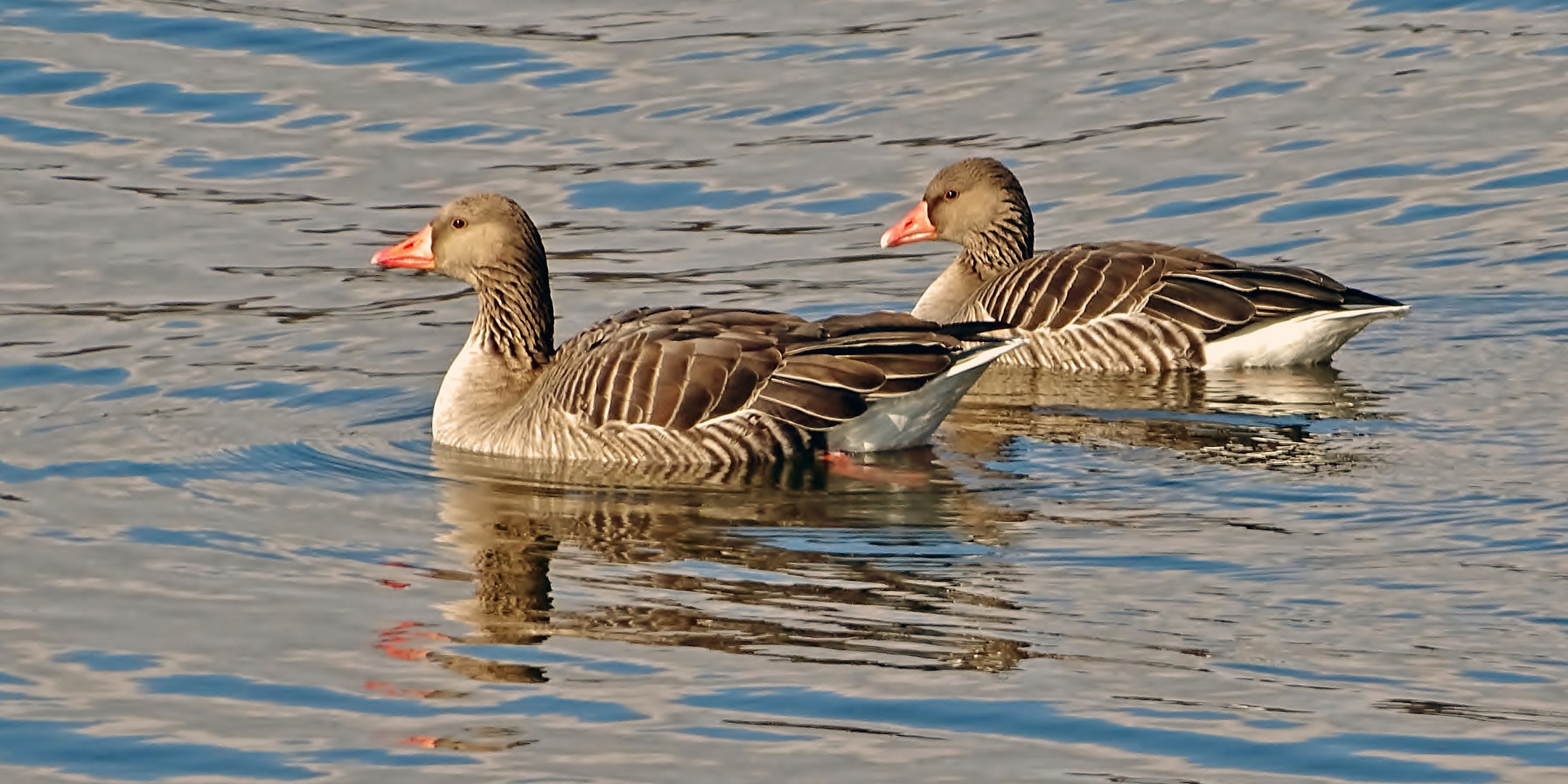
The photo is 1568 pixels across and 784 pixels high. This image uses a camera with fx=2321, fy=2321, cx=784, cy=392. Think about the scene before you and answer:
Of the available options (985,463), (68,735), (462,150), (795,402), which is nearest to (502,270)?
(795,402)

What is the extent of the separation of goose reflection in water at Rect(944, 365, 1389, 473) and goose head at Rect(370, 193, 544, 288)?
2711mm

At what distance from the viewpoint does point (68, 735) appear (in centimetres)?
840

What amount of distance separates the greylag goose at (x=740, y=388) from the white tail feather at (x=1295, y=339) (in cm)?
303

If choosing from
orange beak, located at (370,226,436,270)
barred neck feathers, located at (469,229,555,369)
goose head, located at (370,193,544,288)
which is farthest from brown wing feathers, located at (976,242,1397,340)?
orange beak, located at (370,226,436,270)

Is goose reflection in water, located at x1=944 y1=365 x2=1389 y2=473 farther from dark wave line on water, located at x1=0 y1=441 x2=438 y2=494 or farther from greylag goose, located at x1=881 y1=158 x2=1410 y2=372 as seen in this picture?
dark wave line on water, located at x1=0 y1=441 x2=438 y2=494

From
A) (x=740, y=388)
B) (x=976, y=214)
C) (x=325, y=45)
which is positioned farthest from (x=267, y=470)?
(x=325, y=45)

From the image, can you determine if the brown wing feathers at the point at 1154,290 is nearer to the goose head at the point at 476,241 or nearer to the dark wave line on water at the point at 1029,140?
the goose head at the point at 476,241

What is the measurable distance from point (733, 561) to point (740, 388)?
1868mm

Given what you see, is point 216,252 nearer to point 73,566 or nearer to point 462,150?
point 462,150

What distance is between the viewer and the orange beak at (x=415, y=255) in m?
Answer: 13.5

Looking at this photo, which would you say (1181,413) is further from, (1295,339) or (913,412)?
(913,412)

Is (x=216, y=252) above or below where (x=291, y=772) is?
above

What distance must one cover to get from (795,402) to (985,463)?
3.87 feet

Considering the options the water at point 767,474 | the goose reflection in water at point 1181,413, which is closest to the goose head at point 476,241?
the water at point 767,474
